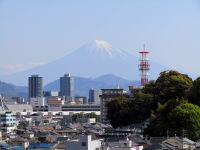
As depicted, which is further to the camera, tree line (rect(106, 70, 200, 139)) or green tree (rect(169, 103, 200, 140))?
tree line (rect(106, 70, 200, 139))

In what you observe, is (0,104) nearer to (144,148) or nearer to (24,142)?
(24,142)

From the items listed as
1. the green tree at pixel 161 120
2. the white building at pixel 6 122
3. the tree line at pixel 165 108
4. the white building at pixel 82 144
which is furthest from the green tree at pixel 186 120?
the white building at pixel 6 122

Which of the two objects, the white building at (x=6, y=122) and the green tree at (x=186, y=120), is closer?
the green tree at (x=186, y=120)

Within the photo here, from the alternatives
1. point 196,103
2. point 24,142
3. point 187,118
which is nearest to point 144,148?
point 187,118

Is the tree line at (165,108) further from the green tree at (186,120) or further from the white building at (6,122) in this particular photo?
the white building at (6,122)

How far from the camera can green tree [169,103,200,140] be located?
142 feet

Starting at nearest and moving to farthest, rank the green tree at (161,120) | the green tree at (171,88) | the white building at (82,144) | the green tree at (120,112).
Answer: the white building at (82,144)
the green tree at (161,120)
the green tree at (171,88)
the green tree at (120,112)

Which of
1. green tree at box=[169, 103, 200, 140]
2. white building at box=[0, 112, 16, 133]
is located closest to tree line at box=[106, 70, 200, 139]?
green tree at box=[169, 103, 200, 140]

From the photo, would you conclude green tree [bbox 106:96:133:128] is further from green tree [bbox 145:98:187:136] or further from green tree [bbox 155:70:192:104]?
green tree [bbox 145:98:187:136]

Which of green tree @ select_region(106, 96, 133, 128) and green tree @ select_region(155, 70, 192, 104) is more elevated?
green tree @ select_region(155, 70, 192, 104)

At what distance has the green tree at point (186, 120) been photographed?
43.4 m

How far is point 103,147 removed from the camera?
3572 centimetres

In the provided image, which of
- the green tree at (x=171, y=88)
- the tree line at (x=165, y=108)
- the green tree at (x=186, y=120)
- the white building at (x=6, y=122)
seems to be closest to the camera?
the green tree at (x=186, y=120)

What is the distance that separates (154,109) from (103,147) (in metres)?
19.4
